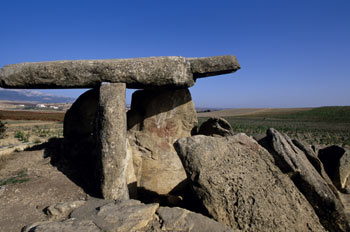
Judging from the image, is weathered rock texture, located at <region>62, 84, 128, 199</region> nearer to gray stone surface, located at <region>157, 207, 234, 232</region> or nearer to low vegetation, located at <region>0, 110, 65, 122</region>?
gray stone surface, located at <region>157, 207, 234, 232</region>

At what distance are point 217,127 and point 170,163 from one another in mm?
1840

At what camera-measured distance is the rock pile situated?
11.8 ft

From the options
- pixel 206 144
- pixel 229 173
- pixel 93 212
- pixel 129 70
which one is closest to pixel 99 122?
pixel 129 70

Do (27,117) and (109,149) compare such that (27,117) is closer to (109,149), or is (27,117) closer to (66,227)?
(109,149)

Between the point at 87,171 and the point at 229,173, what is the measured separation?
3.37 meters

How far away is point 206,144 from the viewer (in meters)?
4.17

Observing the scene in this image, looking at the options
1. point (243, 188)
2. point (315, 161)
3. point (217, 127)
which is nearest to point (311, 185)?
point (315, 161)

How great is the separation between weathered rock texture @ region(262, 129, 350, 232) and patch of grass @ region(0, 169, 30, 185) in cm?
511

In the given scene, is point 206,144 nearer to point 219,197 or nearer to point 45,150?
point 219,197

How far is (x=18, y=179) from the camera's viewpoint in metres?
4.99

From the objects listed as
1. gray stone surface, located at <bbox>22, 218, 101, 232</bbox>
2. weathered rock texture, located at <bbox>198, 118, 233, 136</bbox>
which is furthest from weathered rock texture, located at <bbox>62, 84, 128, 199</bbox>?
weathered rock texture, located at <bbox>198, 118, 233, 136</bbox>

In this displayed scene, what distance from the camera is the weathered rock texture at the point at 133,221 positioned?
3.15m

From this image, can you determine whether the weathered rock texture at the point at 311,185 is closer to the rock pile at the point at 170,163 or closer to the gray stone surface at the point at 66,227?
the rock pile at the point at 170,163

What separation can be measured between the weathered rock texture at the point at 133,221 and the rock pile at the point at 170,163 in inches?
0.6
